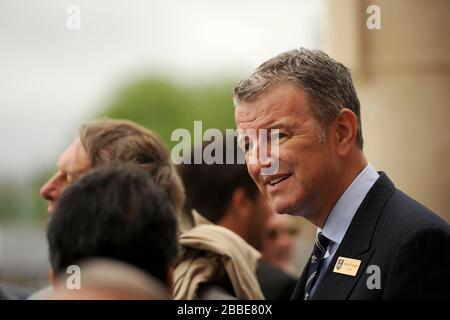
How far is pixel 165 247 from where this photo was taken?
214 cm

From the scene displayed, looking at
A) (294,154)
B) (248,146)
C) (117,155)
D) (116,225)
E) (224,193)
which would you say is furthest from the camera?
(224,193)

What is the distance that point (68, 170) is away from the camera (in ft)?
12.6

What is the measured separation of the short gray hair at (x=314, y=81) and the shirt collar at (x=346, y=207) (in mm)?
158

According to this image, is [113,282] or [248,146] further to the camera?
[248,146]

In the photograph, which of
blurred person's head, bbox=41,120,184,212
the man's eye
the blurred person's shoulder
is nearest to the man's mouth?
the man's eye

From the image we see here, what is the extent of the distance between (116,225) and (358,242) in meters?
1.08

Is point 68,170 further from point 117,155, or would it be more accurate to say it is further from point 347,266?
point 347,266

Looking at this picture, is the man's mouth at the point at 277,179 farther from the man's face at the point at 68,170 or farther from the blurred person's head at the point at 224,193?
the blurred person's head at the point at 224,193

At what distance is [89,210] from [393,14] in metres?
5.07

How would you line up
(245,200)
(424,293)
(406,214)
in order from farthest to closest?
1. (245,200)
2. (406,214)
3. (424,293)

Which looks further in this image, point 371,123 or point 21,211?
point 21,211

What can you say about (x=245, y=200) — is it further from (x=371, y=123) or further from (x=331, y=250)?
(x=371, y=123)

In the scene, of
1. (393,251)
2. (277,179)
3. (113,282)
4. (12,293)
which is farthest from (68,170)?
(113,282)

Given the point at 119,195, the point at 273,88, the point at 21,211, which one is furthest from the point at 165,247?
the point at 21,211
